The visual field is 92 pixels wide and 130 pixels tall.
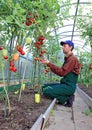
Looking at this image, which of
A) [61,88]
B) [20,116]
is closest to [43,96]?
[61,88]

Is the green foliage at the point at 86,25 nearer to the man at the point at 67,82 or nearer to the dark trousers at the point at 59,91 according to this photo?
the man at the point at 67,82

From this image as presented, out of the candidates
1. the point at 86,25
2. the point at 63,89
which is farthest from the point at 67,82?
the point at 86,25

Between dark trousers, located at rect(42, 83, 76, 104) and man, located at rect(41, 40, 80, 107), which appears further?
dark trousers, located at rect(42, 83, 76, 104)

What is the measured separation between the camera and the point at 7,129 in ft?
8.14

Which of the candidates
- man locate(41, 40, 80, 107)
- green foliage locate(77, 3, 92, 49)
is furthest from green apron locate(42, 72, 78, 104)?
green foliage locate(77, 3, 92, 49)

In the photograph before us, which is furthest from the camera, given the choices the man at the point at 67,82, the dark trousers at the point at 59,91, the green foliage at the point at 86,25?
the green foliage at the point at 86,25

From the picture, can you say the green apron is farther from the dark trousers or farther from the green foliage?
the green foliage

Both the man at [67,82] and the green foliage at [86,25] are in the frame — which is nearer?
the man at [67,82]

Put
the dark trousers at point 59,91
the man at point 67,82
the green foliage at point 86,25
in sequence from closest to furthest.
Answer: the man at point 67,82
the dark trousers at point 59,91
the green foliage at point 86,25

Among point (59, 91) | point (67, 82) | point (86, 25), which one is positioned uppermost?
point (86, 25)

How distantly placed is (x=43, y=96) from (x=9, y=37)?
276cm

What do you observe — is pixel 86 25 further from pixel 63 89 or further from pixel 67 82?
pixel 63 89

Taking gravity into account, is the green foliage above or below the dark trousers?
above

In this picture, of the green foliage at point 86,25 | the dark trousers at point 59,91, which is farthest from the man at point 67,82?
the green foliage at point 86,25
